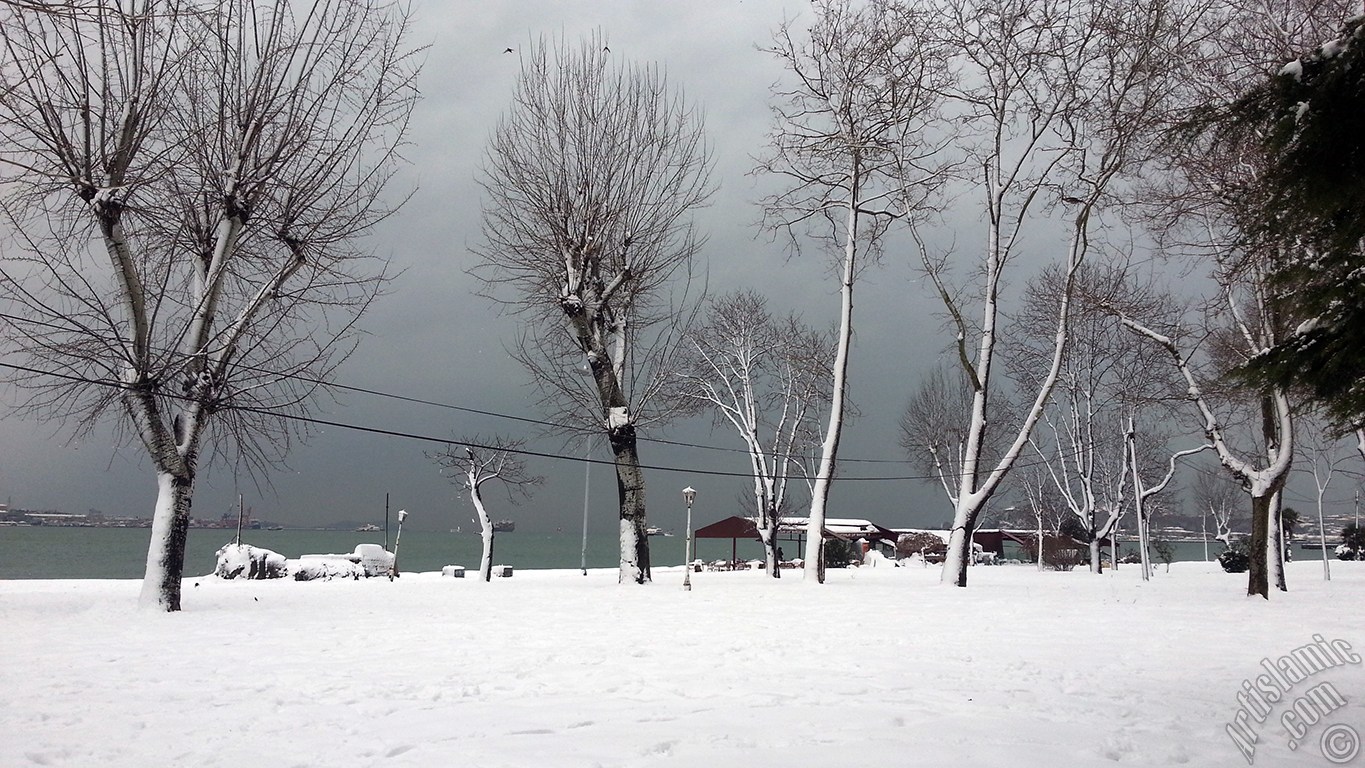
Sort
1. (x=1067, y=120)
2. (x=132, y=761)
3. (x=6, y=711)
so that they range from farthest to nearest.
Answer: (x=1067, y=120) → (x=6, y=711) → (x=132, y=761)

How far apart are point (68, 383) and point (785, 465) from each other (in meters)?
24.5

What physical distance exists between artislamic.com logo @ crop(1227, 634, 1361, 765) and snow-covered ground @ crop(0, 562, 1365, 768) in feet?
0.21

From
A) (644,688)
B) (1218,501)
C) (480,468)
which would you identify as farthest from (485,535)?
(1218,501)

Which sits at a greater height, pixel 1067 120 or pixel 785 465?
pixel 1067 120

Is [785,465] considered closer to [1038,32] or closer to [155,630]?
[1038,32]

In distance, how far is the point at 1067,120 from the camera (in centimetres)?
1925

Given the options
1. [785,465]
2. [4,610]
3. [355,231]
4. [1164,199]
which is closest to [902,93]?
[1164,199]

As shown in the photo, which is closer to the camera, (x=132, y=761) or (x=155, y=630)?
(x=132, y=761)

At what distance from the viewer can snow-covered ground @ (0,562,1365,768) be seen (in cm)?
466

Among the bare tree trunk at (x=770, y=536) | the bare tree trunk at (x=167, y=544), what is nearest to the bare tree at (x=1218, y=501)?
the bare tree trunk at (x=770, y=536)

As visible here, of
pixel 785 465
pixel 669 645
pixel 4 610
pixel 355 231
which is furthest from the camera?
pixel 785 465

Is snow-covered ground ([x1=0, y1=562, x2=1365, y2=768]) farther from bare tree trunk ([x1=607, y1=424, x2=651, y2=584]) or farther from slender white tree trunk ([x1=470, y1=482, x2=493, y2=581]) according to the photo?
slender white tree trunk ([x1=470, y1=482, x2=493, y2=581])

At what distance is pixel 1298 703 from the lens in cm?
626

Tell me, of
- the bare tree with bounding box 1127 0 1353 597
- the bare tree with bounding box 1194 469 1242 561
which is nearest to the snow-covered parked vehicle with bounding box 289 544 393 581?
the bare tree with bounding box 1127 0 1353 597
